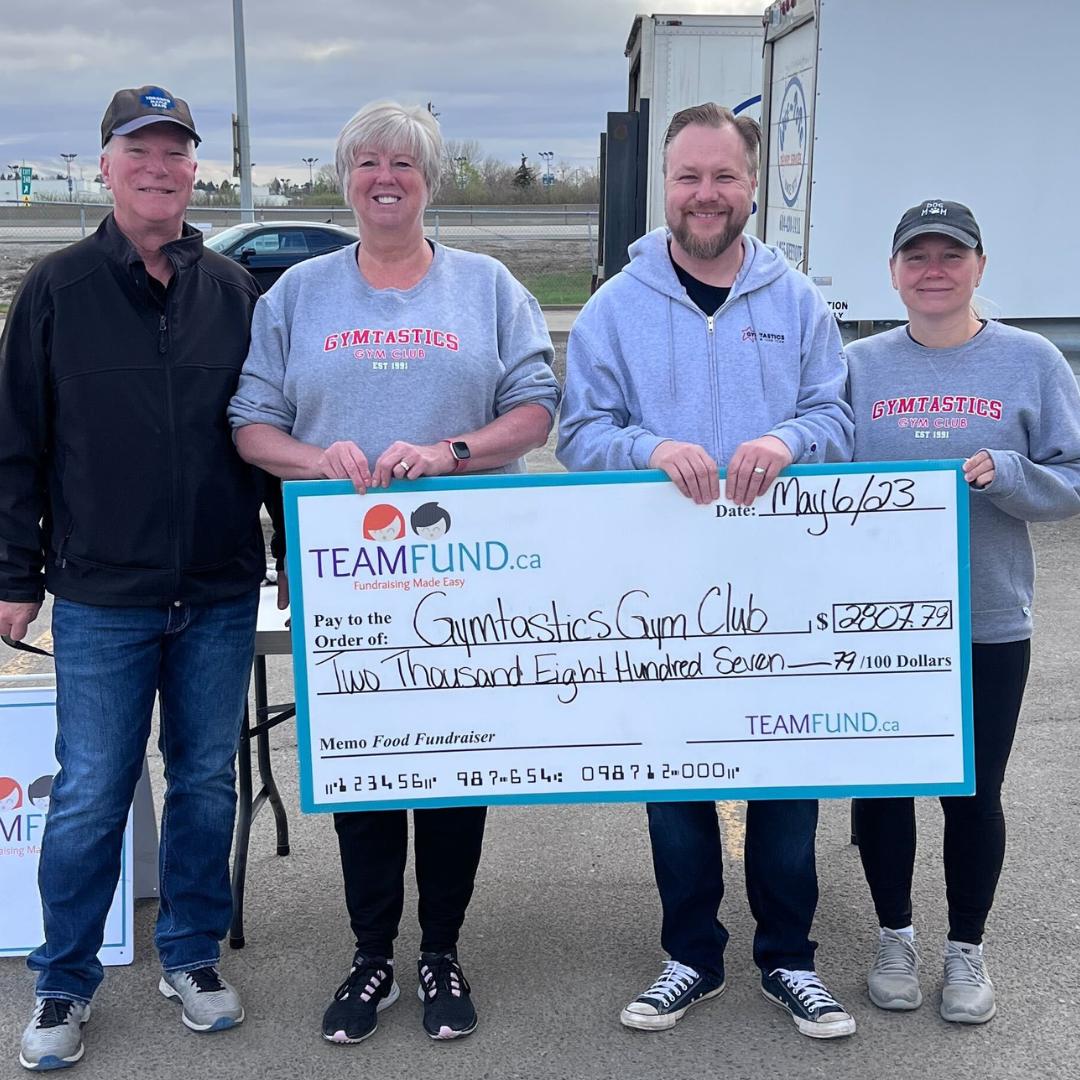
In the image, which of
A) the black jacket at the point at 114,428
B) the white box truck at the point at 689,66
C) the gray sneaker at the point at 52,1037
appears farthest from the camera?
the white box truck at the point at 689,66

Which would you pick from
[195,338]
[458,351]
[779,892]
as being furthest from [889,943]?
[195,338]

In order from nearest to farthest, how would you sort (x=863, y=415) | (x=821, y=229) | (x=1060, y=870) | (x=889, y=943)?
(x=863, y=415) → (x=889, y=943) → (x=1060, y=870) → (x=821, y=229)

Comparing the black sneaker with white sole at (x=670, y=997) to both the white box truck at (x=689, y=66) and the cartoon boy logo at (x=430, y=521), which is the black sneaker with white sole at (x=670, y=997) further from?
the white box truck at (x=689, y=66)

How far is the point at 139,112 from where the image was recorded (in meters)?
2.72

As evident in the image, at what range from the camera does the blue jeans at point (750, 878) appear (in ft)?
9.65

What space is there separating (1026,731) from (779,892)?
2252 mm

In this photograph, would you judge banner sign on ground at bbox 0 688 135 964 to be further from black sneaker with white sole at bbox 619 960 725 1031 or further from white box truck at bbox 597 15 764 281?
white box truck at bbox 597 15 764 281

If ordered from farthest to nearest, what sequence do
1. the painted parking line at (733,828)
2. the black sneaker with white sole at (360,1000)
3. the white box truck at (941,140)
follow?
1. the white box truck at (941,140)
2. the painted parking line at (733,828)
3. the black sneaker with white sole at (360,1000)

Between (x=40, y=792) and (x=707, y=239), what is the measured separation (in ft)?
7.67

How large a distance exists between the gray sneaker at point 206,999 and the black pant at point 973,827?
166 cm

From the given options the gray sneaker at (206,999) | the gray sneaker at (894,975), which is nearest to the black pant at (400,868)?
the gray sneaker at (206,999)

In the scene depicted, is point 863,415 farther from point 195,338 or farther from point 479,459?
point 195,338

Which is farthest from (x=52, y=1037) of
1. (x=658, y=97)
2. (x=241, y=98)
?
(x=241, y=98)

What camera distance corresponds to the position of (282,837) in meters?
3.87
